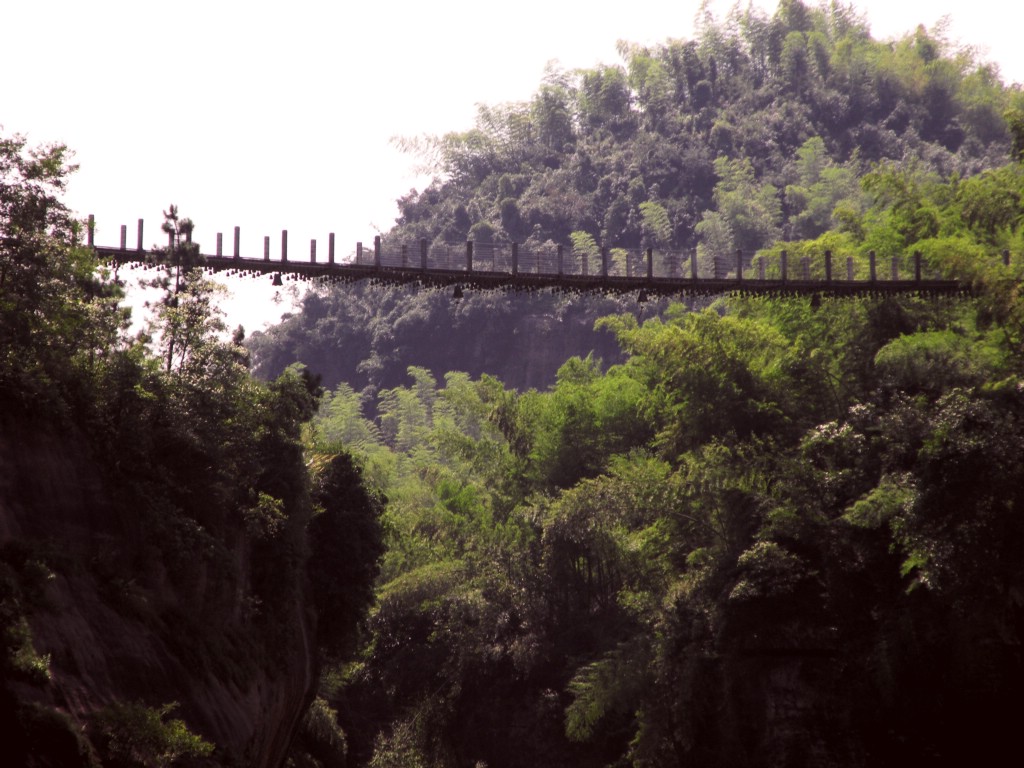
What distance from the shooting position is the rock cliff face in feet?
52.2

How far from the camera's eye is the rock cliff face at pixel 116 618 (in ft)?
52.2

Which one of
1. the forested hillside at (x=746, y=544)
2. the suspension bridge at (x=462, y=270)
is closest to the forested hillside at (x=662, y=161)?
the forested hillside at (x=746, y=544)

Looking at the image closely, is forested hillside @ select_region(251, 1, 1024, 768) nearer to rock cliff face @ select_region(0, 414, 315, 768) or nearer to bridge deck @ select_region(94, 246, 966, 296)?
bridge deck @ select_region(94, 246, 966, 296)


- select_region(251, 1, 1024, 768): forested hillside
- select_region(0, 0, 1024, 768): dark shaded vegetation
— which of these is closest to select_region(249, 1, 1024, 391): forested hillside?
select_region(251, 1, 1024, 768): forested hillside

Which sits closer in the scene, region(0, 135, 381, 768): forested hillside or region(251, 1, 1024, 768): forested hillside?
region(0, 135, 381, 768): forested hillside

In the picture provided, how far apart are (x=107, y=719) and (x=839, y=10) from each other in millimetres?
106369

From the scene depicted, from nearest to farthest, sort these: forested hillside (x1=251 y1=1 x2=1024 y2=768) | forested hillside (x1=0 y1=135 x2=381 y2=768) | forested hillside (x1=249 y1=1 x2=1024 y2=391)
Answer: forested hillside (x1=0 y1=135 x2=381 y2=768) → forested hillside (x1=251 y1=1 x2=1024 y2=768) → forested hillside (x1=249 y1=1 x2=1024 y2=391)

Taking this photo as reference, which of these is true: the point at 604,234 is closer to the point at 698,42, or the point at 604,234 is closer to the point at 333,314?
the point at 333,314

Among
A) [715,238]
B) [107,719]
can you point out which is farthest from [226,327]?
[715,238]

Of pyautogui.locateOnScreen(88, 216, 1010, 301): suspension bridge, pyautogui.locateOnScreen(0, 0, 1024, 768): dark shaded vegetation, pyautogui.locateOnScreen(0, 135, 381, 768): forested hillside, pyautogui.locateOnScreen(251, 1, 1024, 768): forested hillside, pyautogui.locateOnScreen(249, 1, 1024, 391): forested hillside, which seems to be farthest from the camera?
pyautogui.locateOnScreen(249, 1, 1024, 391): forested hillside

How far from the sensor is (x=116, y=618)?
18203mm

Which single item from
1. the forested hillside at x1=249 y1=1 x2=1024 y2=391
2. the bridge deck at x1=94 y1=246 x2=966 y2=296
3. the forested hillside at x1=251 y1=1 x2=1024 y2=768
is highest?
the forested hillside at x1=249 y1=1 x2=1024 y2=391

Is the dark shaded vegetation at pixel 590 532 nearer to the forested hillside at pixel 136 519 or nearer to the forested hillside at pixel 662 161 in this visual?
the forested hillside at pixel 136 519

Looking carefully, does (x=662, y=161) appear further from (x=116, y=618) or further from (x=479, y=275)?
(x=116, y=618)
